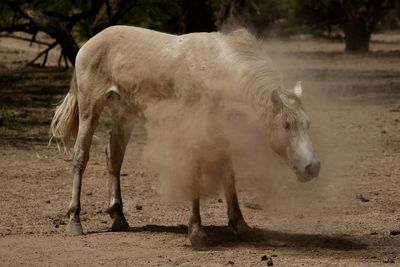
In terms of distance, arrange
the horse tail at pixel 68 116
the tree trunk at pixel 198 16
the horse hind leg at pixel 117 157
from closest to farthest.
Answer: the horse hind leg at pixel 117 157
the horse tail at pixel 68 116
the tree trunk at pixel 198 16

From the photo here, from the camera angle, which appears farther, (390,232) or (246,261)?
(390,232)

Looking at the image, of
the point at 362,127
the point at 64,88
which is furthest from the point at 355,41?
the point at 362,127

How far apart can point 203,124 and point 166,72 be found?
1.91ft

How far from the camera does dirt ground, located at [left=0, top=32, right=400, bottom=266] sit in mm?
7168

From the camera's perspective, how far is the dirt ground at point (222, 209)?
23.5ft

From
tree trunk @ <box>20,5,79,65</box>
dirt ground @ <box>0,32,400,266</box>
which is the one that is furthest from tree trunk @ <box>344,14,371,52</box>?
dirt ground @ <box>0,32,400,266</box>

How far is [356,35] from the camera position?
3080 centimetres

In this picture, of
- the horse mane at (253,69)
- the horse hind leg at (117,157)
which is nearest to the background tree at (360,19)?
the horse hind leg at (117,157)

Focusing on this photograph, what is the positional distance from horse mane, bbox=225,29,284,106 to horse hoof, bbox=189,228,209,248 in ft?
3.63

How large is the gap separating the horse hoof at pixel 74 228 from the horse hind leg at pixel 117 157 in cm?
33

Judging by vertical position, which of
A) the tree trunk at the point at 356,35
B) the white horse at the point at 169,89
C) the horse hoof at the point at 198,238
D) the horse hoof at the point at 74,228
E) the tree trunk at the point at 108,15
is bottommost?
the tree trunk at the point at 356,35

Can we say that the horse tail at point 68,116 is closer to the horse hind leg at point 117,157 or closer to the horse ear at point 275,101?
the horse hind leg at point 117,157

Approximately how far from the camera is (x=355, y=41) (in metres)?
30.8

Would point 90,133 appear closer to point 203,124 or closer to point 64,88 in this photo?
point 203,124
